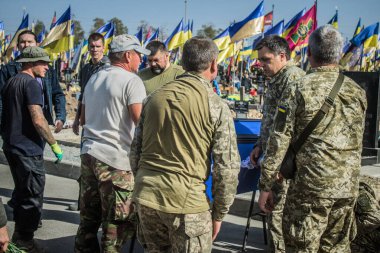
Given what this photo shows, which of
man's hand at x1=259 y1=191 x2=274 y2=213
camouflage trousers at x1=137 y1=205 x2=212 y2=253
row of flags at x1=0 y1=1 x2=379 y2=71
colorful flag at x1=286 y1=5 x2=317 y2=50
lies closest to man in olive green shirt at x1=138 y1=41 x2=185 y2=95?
man's hand at x1=259 y1=191 x2=274 y2=213

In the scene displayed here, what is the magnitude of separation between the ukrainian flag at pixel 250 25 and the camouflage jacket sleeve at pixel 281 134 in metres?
15.0

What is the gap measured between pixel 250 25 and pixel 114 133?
49.8 feet

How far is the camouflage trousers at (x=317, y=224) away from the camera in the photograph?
9.64 ft

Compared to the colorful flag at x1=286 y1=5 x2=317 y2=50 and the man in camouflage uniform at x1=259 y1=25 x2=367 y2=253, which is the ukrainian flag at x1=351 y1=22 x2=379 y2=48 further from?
the man in camouflage uniform at x1=259 y1=25 x2=367 y2=253

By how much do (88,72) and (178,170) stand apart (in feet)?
12.2

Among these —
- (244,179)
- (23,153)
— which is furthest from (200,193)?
(23,153)

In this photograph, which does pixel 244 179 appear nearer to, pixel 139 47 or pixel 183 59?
pixel 139 47

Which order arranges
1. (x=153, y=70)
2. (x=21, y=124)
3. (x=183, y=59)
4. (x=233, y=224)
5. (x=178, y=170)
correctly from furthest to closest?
(x=233, y=224) < (x=153, y=70) < (x=21, y=124) < (x=183, y=59) < (x=178, y=170)

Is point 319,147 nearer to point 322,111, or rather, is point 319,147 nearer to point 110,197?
point 322,111

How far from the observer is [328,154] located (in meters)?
2.91

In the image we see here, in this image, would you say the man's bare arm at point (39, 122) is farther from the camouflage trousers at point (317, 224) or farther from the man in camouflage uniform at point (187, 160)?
the camouflage trousers at point (317, 224)

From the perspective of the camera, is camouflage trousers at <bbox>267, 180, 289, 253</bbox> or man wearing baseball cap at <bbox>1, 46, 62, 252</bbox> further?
man wearing baseball cap at <bbox>1, 46, 62, 252</bbox>

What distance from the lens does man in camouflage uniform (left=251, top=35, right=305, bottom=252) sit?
12.7 ft

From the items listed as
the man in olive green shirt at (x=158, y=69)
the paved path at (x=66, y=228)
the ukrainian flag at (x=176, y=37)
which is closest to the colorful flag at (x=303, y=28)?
the ukrainian flag at (x=176, y=37)
